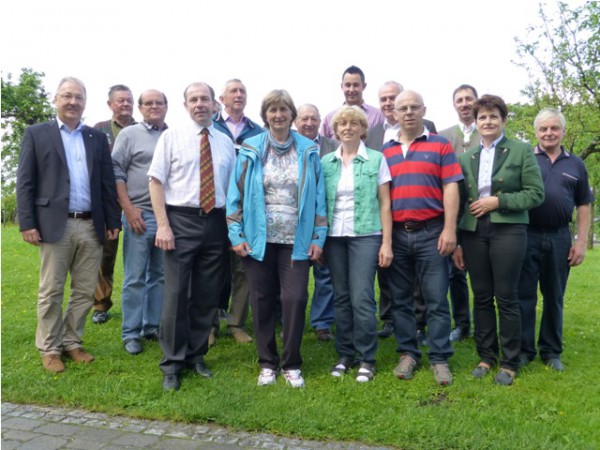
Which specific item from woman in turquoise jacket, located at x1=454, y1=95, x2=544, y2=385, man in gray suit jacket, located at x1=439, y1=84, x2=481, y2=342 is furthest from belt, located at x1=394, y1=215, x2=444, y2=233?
man in gray suit jacket, located at x1=439, y1=84, x2=481, y2=342

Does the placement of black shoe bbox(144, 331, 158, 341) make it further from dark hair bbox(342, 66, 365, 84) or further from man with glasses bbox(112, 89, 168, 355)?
dark hair bbox(342, 66, 365, 84)

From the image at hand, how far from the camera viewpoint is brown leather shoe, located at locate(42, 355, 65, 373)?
A: 16.3ft

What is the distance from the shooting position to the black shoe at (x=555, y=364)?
5.15m

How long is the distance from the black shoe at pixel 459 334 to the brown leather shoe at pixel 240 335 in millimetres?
2231

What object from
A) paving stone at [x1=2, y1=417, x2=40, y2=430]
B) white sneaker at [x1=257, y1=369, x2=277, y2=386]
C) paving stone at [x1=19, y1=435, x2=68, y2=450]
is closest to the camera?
paving stone at [x1=19, y1=435, x2=68, y2=450]

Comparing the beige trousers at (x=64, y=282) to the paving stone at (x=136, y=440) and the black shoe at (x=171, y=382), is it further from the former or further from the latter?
the paving stone at (x=136, y=440)

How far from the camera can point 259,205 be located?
15.3 feet

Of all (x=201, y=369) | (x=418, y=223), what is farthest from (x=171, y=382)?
(x=418, y=223)

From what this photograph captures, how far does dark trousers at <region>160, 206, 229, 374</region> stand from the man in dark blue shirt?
282cm

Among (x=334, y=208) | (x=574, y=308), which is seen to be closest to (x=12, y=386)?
(x=334, y=208)

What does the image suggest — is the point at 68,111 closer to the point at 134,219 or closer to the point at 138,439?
the point at 134,219

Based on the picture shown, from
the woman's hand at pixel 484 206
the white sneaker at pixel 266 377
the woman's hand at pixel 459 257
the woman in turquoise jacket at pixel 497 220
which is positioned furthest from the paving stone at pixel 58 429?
the woman's hand at pixel 484 206

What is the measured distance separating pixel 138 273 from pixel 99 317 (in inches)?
62.6

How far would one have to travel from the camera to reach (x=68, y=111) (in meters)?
5.09
